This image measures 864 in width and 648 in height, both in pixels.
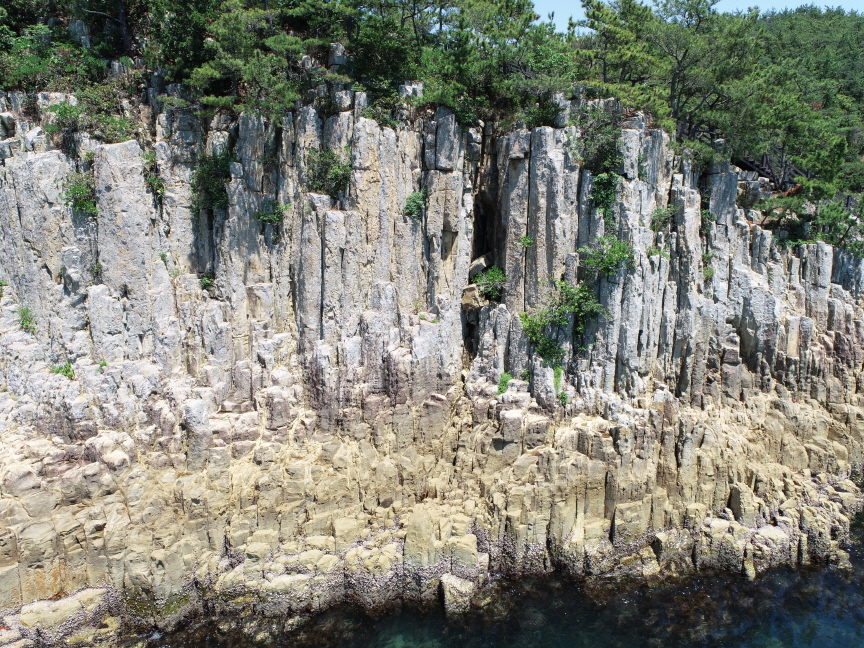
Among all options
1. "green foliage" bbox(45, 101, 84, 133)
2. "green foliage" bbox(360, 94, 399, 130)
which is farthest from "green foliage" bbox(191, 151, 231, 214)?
"green foliage" bbox(360, 94, 399, 130)

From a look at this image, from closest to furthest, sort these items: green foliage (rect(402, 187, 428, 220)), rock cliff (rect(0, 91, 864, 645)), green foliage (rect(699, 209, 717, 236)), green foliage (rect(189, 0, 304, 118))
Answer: rock cliff (rect(0, 91, 864, 645)) < green foliage (rect(189, 0, 304, 118)) < green foliage (rect(402, 187, 428, 220)) < green foliage (rect(699, 209, 717, 236))

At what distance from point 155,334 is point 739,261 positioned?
75.8ft

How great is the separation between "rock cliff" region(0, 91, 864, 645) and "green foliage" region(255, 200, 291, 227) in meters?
0.22

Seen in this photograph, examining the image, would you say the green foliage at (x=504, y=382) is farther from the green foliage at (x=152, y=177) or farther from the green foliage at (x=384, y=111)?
the green foliage at (x=152, y=177)

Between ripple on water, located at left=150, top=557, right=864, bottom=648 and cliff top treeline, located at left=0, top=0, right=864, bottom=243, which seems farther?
cliff top treeline, located at left=0, top=0, right=864, bottom=243

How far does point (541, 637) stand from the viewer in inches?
703

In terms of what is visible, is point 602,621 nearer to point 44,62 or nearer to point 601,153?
point 601,153

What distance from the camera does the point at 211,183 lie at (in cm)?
2145

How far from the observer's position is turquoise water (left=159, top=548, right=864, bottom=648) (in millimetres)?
17703

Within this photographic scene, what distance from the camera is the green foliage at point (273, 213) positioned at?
21562 mm

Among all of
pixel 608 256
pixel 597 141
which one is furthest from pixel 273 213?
pixel 608 256

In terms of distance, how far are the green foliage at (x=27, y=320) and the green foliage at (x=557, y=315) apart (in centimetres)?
1767

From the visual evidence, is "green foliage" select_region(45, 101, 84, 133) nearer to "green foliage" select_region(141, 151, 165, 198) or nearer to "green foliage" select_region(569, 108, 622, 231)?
"green foliage" select_region(141, 151, 165, 198)

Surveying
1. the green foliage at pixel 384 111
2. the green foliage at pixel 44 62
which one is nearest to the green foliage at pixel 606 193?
the green foliage at pixel 384 111
